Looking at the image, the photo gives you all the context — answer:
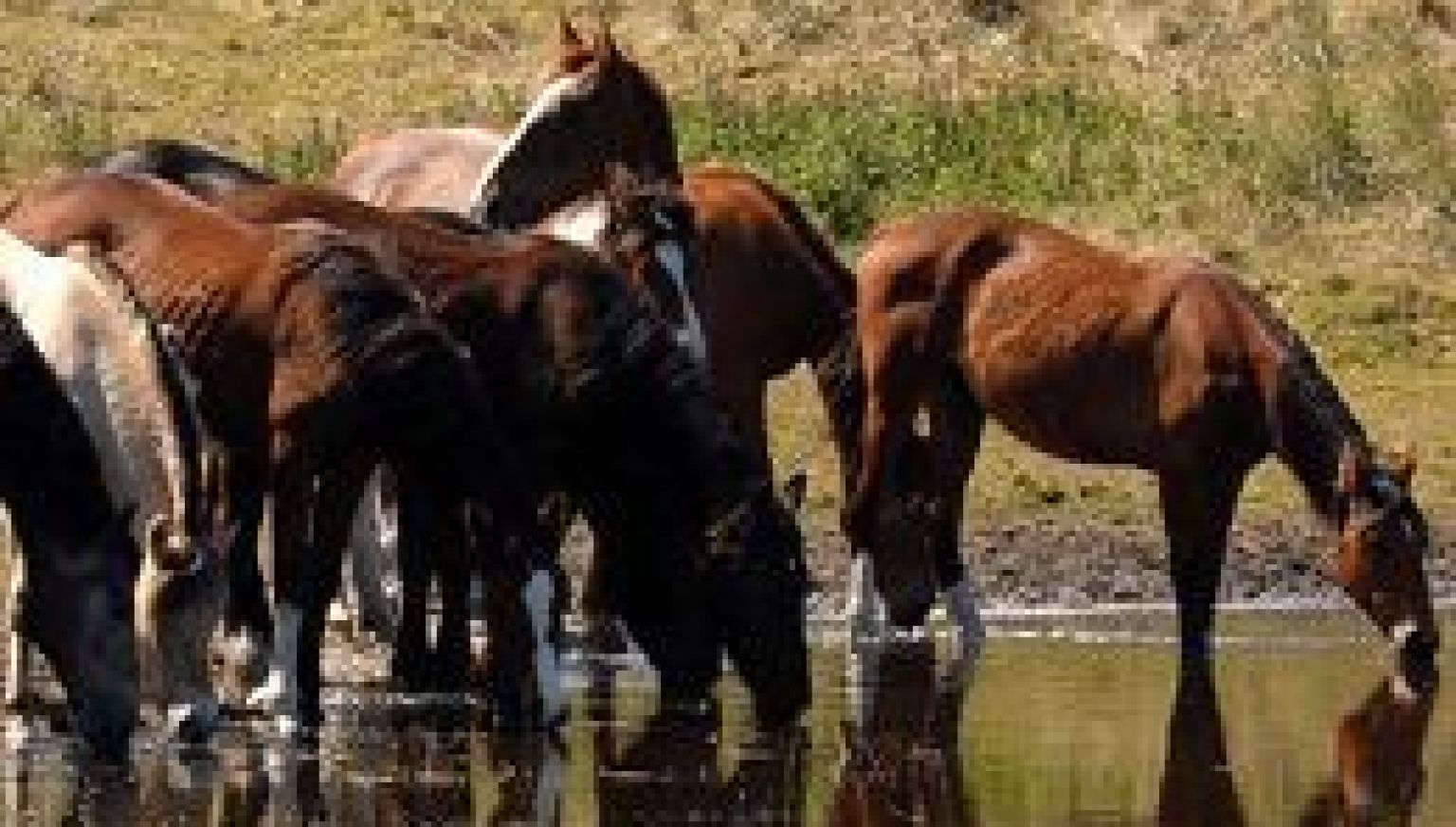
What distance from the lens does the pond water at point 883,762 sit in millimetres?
12430

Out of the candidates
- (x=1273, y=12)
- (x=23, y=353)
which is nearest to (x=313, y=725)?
(x=23, y=353)

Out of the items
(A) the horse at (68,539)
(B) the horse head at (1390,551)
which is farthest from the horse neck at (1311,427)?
(A) the horse at (68,539)

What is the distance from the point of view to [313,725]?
45.5ft

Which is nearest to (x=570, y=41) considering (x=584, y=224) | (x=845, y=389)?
(x=845, y=389)

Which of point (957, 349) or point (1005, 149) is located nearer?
point (957, 349)

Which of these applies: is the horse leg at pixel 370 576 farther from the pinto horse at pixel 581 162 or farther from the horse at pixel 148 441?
the horse at pixel 148 441

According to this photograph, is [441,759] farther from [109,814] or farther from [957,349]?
[957,349]

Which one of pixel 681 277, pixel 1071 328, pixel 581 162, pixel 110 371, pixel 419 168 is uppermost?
pixel 419 168

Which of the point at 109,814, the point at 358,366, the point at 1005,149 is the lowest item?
the point at 109,814

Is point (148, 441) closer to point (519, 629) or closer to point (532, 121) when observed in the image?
point (519, 629)

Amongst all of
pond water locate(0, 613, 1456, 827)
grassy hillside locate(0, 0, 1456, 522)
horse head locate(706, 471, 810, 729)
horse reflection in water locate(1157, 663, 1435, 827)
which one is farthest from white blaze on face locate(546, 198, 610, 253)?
grassy hillside locate(0, 0, 1456, 522)

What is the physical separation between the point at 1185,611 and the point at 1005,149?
10.5m

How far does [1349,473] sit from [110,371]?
5.06 m

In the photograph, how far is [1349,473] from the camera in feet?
53.5
